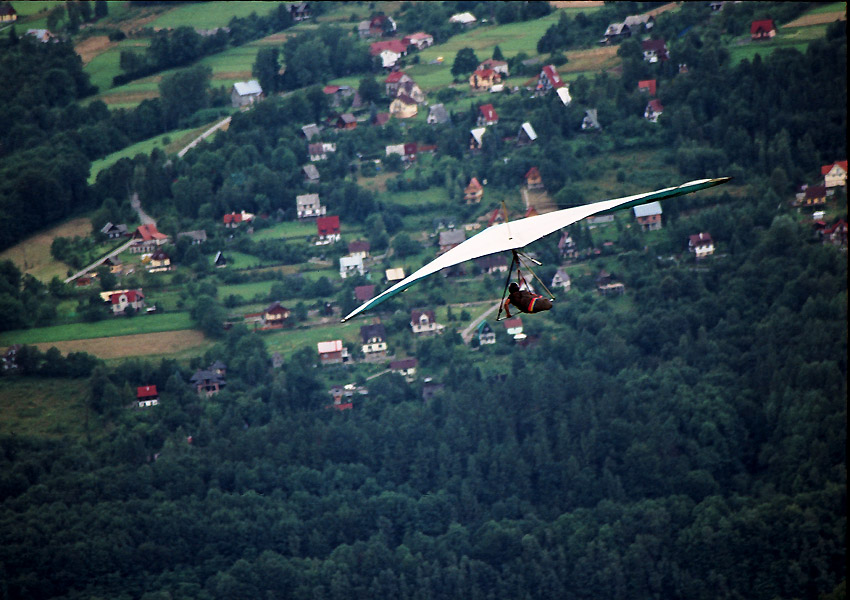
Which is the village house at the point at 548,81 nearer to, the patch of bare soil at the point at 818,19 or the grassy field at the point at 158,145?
the patch of bare soil at the point at 818,19

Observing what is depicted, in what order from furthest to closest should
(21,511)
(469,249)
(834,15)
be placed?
(834,15)
(21,511)
(469,249)

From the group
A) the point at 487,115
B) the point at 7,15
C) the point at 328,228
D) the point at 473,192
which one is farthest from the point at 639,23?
the point at 7,15

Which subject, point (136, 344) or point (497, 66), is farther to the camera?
point (497, 66)

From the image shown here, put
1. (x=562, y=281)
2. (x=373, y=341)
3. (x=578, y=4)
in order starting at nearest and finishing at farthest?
(x=373, y=341) < (x=562, y=281) < (x=578, y=4)

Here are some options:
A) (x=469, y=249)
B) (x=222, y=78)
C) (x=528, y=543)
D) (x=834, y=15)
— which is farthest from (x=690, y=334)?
(x=469, y=249)

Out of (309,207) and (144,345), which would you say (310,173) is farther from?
(144,345)

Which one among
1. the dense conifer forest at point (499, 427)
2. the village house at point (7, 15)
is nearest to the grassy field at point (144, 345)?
the dense conifer forest at point (499, 427)

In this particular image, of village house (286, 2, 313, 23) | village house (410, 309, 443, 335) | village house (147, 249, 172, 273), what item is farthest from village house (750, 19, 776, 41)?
village house (147, 249, 172, 273)

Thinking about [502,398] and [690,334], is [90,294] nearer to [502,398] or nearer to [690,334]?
[502,398]
